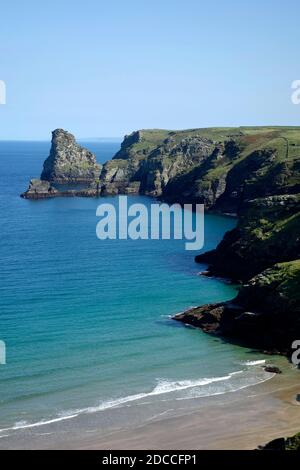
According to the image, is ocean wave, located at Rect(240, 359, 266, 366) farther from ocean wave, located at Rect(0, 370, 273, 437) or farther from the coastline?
the coastline

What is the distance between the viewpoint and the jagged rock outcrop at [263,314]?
224 ft

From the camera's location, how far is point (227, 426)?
5031cm

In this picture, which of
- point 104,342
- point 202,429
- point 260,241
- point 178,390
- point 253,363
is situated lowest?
point 202,429

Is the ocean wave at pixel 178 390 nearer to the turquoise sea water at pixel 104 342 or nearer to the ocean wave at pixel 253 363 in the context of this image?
the turquoise sea water at pixel 104 342

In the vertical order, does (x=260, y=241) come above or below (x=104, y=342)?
above

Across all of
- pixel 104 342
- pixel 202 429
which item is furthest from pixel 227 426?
pixel 104 342

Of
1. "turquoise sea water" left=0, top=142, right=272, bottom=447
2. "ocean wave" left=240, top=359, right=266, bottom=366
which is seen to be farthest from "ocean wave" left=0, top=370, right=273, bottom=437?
"ocean wave" left=240, top=359, right=266, bottom=366

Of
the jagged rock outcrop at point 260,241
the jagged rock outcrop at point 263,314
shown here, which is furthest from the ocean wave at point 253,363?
the jagged rock outcrop at point 260,241

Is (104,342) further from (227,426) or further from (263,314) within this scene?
(227,426)

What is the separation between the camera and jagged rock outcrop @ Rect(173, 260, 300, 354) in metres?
68.2

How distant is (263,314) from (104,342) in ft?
59.8

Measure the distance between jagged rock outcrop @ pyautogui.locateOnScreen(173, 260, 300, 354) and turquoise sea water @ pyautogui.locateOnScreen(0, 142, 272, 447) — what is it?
255cm
